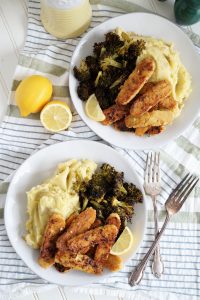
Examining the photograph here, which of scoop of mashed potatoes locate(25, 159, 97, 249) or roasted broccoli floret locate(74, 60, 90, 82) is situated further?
roasted broccoli floret locate(74, 60, 90, 82)

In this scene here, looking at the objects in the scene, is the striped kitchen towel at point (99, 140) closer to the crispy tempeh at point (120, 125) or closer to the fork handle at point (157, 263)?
the fork handle at point (157, 263)

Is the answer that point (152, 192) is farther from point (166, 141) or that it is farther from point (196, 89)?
point (196, 89)

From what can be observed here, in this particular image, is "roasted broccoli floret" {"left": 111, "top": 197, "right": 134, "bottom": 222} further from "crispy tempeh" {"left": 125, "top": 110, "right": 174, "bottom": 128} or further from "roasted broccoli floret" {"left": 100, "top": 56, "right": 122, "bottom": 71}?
"roasted broccoli floret" {"left": 100, "top": 56, "right": 122, "bottom": 71}

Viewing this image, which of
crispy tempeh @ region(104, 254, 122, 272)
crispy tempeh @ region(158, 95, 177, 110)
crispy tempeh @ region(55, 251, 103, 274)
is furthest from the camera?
crispy tempeh @ region(158, 95, 177, 110)

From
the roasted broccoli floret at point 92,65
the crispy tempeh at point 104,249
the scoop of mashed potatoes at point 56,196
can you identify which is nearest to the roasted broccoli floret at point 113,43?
the roasted broccoli floret at point 92,65

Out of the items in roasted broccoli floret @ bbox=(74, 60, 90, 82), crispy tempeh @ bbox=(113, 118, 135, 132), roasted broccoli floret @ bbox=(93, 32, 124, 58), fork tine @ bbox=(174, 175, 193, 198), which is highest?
roasted broccoli floret @ bbox=(93, 32, 124, 58)

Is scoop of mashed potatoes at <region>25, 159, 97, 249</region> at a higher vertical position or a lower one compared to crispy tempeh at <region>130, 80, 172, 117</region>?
lower

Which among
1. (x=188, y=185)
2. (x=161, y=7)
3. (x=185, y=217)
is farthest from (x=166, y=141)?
(x=161, y=7)

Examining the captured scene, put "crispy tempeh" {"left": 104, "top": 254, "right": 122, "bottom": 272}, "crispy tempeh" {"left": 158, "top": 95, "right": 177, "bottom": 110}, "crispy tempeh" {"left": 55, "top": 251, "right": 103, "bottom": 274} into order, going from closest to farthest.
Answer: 1. "crispy tempeh" {"left": 55, "top": 251, "right": 103, "bottom": 274}
2. "crispy tempeh" {"left": 104, "top": 254, "right": 122, "bottom": 272}
3. "crispy tempeh" {"left": 158, "top": 95, "right": 177, "bottom": 110}

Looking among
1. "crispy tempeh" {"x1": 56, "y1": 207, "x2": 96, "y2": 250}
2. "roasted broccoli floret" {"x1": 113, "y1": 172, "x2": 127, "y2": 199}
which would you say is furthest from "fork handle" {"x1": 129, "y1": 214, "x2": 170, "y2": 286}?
"crispy tempeh" {"x1": 56, "y1": 207, "x2": 96, "y2": 250}
